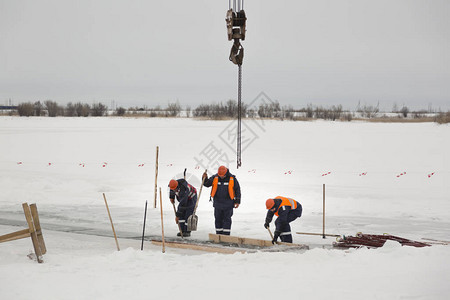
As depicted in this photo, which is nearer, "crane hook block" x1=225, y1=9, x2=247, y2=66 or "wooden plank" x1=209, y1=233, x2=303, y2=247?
"wooden plank" x1=209, y1=233, x2=303, y2=247

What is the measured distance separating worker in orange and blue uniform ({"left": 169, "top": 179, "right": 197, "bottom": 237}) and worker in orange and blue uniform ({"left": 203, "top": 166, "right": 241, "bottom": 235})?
63 centimetres

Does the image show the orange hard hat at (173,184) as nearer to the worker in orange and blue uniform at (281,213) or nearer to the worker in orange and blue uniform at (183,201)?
the worker in orange and blue uniform at (183,201)

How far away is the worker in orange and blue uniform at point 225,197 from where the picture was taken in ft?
34.5

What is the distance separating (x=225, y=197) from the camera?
10.6 m

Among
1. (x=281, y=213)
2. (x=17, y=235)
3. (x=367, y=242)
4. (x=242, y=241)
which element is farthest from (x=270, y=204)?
(x=17, y=235)

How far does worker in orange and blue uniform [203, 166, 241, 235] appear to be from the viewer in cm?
1052

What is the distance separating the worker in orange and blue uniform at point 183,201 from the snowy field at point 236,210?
1.23 ft

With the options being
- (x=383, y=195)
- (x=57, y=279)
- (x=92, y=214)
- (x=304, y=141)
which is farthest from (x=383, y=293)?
(x=304, y=141)

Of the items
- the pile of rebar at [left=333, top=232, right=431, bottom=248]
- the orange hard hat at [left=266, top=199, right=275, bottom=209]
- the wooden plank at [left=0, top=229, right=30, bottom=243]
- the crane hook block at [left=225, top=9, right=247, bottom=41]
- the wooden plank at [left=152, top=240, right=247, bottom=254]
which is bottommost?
the wooden plank at [left=152, top=240, right=247, bottom=254]

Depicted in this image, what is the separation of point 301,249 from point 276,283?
7.89 ft

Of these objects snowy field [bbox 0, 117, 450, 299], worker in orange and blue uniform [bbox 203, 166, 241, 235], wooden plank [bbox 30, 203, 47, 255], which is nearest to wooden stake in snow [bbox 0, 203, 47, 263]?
wooden plank [bbox 30, 203, 47, 255]

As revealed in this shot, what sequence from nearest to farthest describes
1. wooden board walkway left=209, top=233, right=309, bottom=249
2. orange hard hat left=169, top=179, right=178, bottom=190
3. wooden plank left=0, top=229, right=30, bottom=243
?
1. wooden plank left=0, top=229, right=30, bottom=243
2. wooden board walkway left=209, top=233, right=309, bottom=249
3. orange hard hat left=169, top=179, right=178, bottom=190

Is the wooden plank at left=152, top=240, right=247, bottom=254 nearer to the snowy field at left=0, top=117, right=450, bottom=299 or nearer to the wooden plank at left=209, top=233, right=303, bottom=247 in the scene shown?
the snowy field at left=0, top=117, right=450, bottom=299

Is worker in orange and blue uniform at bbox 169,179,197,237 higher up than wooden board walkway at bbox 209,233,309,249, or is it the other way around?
worker in orange and blue uniform at bbox 169,179,197,237
